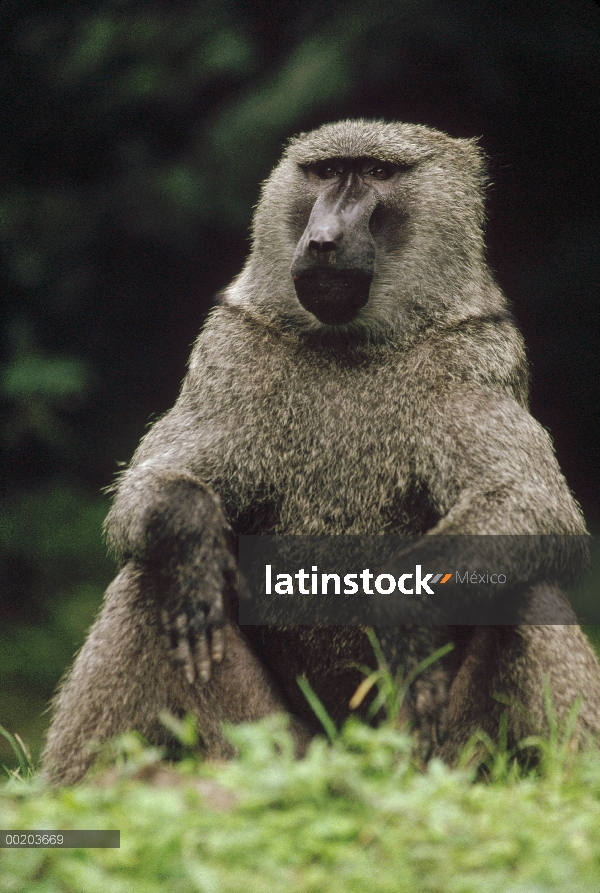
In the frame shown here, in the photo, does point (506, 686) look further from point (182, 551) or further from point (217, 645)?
point (182, 551)

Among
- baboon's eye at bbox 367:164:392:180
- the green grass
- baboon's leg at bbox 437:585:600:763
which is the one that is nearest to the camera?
the green grass

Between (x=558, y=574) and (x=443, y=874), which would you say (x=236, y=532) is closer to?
(x=558, y=574)

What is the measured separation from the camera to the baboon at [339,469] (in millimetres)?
3236

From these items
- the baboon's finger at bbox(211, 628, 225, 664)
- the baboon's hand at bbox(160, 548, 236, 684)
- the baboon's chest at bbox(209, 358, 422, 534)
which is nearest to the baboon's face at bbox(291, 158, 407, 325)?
the baboon's chest at bbox(209, 358, 422, 534)

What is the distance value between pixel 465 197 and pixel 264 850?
2.57 m

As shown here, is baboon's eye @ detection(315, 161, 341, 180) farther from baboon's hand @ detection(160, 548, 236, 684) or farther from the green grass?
the green grass

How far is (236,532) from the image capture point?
136 inches

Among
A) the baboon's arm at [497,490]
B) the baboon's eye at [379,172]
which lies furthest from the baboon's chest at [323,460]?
the baboon's eye at [379,172]

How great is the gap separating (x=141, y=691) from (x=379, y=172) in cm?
198

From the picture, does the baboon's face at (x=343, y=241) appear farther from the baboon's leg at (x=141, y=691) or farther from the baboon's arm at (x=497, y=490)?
the baboon's leg at (x=141, y=691)

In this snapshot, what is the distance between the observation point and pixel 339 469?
3416 mm

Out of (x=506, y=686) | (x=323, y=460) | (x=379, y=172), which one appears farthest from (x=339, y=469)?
(x=379, y=172)

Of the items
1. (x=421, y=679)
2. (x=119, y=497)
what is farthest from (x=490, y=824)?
(x=119, y=497)

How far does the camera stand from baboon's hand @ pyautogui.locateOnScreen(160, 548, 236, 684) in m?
3.21
